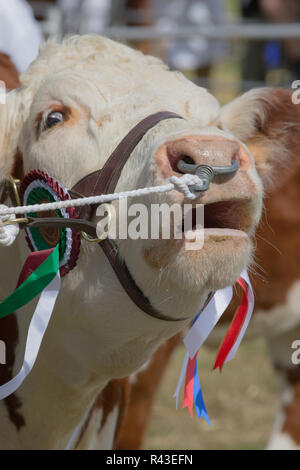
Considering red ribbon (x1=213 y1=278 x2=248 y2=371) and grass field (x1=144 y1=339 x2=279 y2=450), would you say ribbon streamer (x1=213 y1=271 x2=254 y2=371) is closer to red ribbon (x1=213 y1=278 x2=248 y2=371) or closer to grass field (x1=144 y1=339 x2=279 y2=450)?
red ribbon (x1=213 y1=278 x2=248 y2=371)

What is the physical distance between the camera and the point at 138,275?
1820 millimetres

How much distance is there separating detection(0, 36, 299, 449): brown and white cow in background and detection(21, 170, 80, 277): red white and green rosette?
3 cm

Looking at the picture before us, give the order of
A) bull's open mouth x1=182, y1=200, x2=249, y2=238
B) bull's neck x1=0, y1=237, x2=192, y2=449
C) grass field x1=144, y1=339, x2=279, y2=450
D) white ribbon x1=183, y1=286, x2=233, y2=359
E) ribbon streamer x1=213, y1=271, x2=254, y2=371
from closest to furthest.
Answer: bull's open mouth x1=182, y1=200, x2=249, y2=238 → bull's neck x1=0, y1=237, x2=192, y2=449 → white ribbon x1=183, y1=286, x2=233, y2=359 → ribbon streamer x1=213, y1=271, x2=254, y2=371 → grass field x1=144, y1=339, x2=279, y2=450

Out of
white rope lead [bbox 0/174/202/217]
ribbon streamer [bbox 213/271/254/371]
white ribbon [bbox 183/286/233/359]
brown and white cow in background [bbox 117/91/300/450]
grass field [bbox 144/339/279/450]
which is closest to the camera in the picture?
white rope lead [bbox 0/174/202/217]

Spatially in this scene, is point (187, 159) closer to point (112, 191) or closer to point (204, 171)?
point (204, 171)

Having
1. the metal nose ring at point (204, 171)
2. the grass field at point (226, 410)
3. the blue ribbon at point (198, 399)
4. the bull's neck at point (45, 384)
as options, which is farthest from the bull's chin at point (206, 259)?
the grass field at point (226, 410)

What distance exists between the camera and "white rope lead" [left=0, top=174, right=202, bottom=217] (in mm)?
1649

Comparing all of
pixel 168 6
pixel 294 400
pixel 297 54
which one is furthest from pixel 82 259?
pixel 168 6

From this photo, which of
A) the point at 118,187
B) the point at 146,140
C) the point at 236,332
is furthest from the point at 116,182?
the point at 236,332

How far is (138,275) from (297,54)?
5.37 meters

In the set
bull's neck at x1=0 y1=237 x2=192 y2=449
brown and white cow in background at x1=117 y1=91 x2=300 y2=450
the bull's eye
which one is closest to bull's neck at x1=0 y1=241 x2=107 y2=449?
bull's neck at x1=0 y1=237 x2=192 y2=449

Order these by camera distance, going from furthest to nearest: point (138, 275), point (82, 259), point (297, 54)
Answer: point (297, 54), point (82, 259), point (138, 275)

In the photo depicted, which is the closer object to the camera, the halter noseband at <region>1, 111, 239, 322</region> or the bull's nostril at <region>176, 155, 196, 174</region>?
the bull's nostril at <region>176, 155, 196, 174</region>

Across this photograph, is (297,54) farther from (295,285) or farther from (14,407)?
(14,407)
